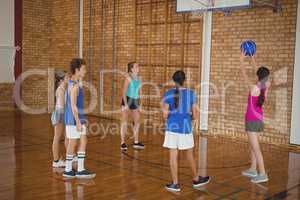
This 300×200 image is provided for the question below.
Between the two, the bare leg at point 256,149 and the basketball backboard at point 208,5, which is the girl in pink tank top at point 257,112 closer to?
the bare leg at point 256,149

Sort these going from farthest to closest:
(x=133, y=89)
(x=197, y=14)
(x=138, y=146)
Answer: (x=197, y=14) → (x=138, y=146) → (x=133, y=89)

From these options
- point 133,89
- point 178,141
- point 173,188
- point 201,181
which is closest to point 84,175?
point 173,188

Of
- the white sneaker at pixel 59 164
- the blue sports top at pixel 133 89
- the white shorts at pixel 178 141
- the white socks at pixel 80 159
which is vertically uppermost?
the blue sports top at pixel 133 89

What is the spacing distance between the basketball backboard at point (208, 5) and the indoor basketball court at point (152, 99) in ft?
0.08

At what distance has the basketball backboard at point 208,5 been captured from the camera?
6.96 m

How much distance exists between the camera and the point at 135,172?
5277mm

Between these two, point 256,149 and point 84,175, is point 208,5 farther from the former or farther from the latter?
point 84,175

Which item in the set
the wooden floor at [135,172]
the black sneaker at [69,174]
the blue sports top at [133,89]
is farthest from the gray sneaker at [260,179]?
the blue sports top at [133,89]

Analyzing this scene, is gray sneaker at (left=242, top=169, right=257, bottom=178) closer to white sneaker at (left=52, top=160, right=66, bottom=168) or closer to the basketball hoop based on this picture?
white sneaker at (left=52, top=160, right=66, bottom=168)

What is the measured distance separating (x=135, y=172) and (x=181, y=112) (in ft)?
4.58

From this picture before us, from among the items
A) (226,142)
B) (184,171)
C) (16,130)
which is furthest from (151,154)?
(16,130)

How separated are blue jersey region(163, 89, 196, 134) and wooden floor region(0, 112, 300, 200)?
77 centimetres

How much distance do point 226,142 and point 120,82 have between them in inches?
149

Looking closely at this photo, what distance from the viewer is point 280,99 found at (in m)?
7.23
